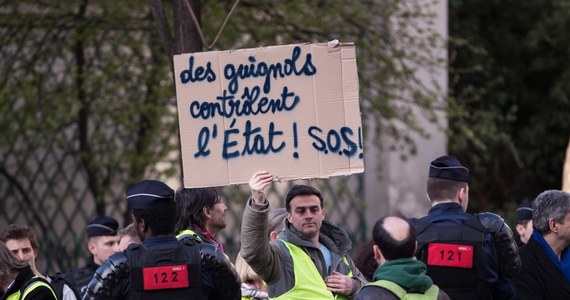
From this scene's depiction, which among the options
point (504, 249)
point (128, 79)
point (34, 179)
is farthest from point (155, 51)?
point (504, 249)

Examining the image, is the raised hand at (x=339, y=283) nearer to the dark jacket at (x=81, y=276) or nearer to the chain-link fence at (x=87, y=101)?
the dark jacket at (x=81, y=276)

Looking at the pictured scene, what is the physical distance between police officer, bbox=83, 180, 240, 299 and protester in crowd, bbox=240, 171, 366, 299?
0.50 m

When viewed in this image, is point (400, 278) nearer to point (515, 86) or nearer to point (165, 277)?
point (165, 277)

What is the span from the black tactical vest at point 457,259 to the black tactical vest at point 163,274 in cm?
164

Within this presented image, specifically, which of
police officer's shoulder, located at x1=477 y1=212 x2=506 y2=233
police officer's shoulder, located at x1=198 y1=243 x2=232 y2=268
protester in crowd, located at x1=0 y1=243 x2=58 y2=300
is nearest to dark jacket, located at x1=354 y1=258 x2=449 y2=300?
police officer's shoulder, located at x1=198 y1=243 x2=232 y2=268

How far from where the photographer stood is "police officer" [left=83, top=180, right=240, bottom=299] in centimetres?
535

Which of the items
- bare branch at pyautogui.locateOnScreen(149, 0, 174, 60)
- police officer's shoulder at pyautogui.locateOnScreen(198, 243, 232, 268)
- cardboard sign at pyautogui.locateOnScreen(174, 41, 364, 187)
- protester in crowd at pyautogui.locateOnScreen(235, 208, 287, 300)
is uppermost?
bare branch at pyautogui.locateOnScreen(149, 0, 174, 60)

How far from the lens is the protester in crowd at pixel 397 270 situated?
502cm

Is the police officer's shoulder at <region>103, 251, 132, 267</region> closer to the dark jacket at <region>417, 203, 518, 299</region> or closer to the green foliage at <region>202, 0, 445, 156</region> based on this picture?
the dark jacket at <region>417, 203, 518, 299</region>

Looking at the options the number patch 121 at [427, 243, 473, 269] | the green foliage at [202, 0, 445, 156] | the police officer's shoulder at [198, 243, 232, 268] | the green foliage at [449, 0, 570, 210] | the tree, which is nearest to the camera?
the police officer's shoulder at [198, 243, 232, 268]

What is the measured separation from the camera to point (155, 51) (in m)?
12.6

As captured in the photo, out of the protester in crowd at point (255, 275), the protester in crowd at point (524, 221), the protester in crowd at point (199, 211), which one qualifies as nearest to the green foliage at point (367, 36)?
the protester in crowd at point (524, 221)

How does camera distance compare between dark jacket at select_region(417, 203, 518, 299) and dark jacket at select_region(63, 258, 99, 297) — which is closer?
dark jacket at select_region(417, 203, 518, 299)

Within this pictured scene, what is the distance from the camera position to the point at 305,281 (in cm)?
639
